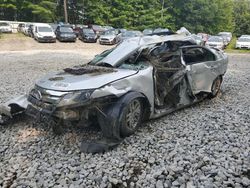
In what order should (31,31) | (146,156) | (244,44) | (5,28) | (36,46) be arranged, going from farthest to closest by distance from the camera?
(5,28) → (31,31) → (244,44) → (36,46) → (146,156)

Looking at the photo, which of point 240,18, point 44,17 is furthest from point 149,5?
point 240,18

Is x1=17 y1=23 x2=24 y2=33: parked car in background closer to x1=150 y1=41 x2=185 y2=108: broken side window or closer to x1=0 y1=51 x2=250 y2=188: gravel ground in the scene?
x1=0 y1=51 x2=250 y2=188: gravel ground

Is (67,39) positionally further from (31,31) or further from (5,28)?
(5,28)

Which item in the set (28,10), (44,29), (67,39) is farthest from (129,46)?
(28,10)

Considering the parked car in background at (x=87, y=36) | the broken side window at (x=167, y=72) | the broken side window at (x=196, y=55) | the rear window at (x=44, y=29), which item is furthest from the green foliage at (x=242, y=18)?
the broken side window at (x=167, y=72)

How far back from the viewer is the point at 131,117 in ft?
16.0

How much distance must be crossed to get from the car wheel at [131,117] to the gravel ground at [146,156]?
0.59 feet

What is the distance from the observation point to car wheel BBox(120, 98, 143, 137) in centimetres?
469

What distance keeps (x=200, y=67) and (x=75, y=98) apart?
328 centimetres

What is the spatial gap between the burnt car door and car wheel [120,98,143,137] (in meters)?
1.72

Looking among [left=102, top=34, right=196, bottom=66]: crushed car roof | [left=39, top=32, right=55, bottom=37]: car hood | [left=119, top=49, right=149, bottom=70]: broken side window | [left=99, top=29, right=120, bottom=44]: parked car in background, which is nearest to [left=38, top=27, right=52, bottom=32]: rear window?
[left=39, top=32, right=55, bottom=37]: car hood

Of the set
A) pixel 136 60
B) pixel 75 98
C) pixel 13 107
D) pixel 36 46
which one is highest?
pixel 136 60

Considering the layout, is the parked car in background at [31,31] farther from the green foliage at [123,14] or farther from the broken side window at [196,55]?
the broken side window at [196,55]

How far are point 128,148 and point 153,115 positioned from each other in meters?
1.00
